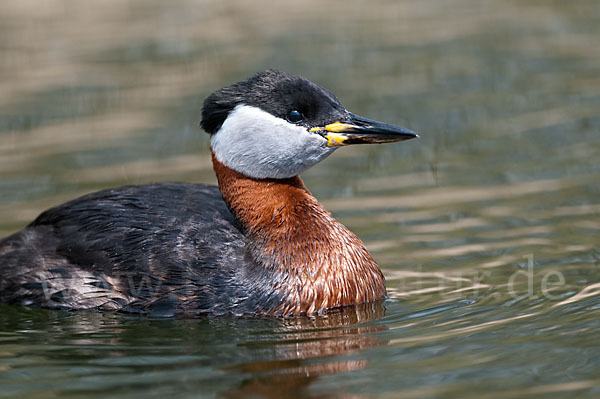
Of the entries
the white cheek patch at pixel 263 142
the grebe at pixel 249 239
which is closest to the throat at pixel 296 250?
the grebe at pixel 249 239

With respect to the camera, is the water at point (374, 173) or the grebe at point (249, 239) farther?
the grebe at point (249, 239)

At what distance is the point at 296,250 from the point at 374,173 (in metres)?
3.62

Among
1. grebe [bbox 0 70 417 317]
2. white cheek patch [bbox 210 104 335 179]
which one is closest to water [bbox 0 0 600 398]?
grebe [bbox 0 70 417 317]

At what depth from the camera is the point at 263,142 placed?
8312mm

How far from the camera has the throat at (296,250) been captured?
823 centimetres

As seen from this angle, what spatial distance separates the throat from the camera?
8.23 m

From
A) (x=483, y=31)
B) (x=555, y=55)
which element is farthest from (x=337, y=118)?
(x=483, y=31)

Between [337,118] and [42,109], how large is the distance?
24.3ft

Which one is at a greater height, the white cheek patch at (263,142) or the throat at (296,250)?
the white cheek patch at (263,142)

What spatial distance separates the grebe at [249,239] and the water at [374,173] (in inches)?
7.2

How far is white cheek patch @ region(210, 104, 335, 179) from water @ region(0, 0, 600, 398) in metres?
1.23

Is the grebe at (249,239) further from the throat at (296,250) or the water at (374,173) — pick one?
the water at (374,173)

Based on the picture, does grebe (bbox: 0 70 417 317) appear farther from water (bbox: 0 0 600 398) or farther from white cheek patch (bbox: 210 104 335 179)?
water (bbox: 0 0 600 398)

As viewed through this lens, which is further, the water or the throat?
the throat
